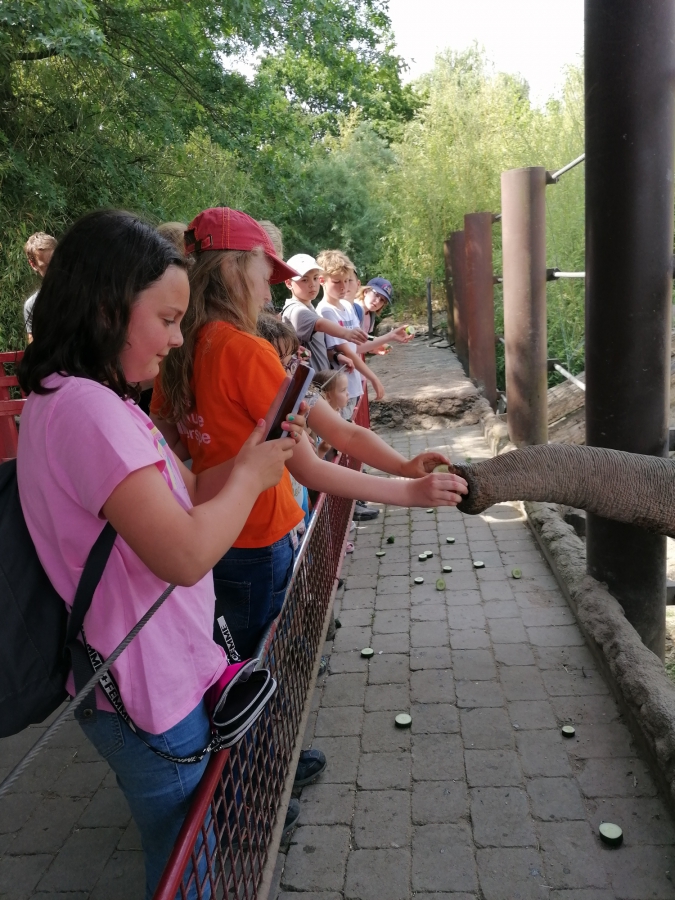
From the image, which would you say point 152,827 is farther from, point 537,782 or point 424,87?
point 424,87

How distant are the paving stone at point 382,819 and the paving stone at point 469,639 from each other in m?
1.16

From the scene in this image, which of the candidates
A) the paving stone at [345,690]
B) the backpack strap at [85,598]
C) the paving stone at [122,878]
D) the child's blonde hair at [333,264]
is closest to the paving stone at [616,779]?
the paving stone at [345,690]

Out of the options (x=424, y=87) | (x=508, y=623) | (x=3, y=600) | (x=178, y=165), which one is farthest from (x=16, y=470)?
(x=424, y=87)

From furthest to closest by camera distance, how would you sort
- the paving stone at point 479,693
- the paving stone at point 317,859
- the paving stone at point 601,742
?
1. the paving stone at point 479,693
2. the paving stone at point 601,742
3. the paving stone at point 317,859

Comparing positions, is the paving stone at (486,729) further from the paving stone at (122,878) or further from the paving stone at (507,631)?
the paving stone at (122,878)

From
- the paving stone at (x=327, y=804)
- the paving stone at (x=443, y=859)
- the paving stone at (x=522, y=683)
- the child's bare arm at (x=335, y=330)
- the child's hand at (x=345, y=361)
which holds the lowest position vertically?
the paving stone at (x=327, y=804)

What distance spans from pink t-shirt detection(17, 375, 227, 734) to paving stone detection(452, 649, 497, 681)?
2.17 m

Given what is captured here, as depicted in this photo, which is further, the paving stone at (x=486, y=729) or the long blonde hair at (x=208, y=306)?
the paving stone at (x=486, y=729)

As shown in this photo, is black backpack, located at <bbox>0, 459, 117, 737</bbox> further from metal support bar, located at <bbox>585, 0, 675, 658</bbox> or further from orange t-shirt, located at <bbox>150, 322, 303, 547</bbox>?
metal support bar, located at <bbox>585, 0, 675, 658</bbox>

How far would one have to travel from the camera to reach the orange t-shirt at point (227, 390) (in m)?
2.18

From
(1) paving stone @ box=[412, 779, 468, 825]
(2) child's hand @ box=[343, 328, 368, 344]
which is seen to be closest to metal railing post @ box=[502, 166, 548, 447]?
(2) child's hand @ box=[343, 328, 368, 344]

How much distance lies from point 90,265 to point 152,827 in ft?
3.82

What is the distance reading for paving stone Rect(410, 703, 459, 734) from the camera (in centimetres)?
313

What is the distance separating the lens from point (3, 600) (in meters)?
1.38
